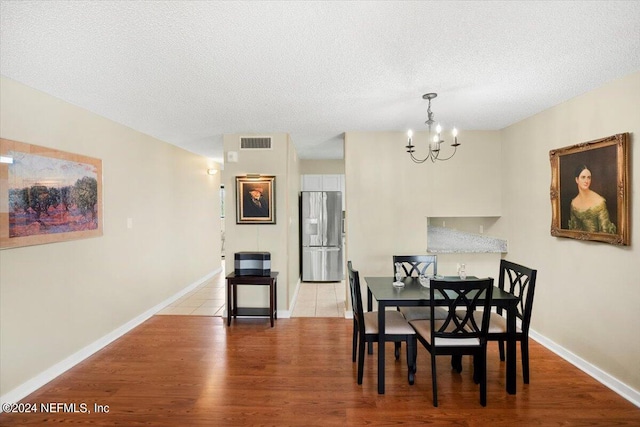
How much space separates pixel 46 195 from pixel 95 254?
2.86 feet

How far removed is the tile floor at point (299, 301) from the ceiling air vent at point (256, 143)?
2.35m

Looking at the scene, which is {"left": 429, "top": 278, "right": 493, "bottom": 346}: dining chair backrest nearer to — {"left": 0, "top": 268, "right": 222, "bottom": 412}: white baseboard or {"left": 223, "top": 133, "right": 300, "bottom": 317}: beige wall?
{"left": 223, "top": 133, "right": 300, "bottom": 317}: beige wall

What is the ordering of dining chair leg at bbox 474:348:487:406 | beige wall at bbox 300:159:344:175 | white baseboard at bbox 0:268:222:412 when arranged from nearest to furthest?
dining chair leg at bbox 474:348:487:406, white baseboard at bbox 0:268:222:412, beige wall at bbox 300:159:344:175

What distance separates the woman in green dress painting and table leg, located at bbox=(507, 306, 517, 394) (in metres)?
1.07

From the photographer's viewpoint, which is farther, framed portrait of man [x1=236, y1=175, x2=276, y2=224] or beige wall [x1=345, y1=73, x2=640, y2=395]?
framed portrait of man [x1=236, y1=175, x2=276, y2=224]

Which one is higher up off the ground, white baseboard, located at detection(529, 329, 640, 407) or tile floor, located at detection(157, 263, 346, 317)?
tile floor, located at detection(157, 263, 346, 317)

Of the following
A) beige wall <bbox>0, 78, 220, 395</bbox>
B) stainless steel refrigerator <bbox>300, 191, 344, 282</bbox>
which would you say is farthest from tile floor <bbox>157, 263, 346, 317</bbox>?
stainless steel refrigerator <bbox>300, 191, 344, 282</bbox>

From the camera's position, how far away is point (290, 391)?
2695 mm

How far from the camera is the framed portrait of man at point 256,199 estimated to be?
450 centimetres

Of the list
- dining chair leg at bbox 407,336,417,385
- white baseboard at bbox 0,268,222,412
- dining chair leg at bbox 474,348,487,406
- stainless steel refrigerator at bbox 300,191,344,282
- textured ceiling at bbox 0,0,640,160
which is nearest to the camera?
textured ceiling at bbox 0,0,640,160

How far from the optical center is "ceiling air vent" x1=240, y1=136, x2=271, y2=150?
14.8ft

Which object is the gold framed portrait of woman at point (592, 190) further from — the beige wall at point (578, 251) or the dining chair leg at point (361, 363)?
the dining chair leg at point (361, 363)

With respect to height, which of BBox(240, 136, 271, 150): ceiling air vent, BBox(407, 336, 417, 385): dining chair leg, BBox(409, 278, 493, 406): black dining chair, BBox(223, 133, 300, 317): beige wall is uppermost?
BBox(240, 136, 271, 150): ceiling air vent

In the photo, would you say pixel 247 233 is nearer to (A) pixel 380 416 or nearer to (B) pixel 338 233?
(B) pixel 338 233
